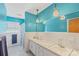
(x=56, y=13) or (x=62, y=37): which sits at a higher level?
(x=56, y=13)

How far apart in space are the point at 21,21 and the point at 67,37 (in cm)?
81

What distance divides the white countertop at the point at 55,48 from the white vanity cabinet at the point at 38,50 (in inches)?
2.0

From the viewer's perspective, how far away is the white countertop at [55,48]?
1.45 m


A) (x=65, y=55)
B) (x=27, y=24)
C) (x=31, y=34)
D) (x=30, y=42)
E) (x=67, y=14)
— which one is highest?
(x=67, y=14)

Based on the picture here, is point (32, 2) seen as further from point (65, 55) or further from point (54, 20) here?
A: point (65, 55)

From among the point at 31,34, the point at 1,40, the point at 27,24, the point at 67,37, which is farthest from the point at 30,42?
the point at 67,37

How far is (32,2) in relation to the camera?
1.65 metres

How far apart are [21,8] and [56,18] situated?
618 mm

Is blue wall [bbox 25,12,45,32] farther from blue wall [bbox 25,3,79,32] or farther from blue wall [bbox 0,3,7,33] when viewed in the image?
blue wall [bbox 0,3,7,33]

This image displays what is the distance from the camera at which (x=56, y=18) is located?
1681 mm

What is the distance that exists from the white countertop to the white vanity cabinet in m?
0.05

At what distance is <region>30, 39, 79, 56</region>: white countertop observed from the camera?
1454mm

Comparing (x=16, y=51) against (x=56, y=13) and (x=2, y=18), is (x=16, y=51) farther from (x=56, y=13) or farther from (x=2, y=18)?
(x=56, y=13)

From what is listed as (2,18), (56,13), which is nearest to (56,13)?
(56,13)
